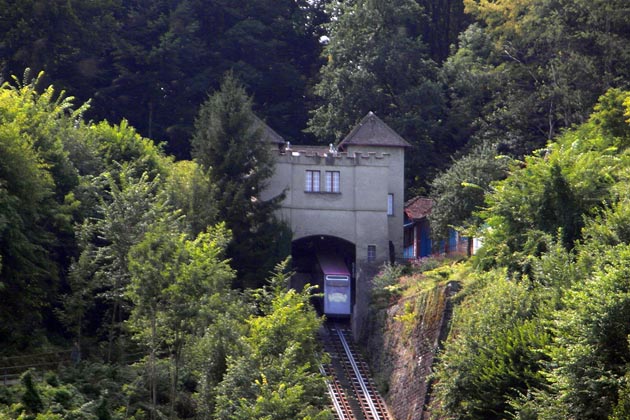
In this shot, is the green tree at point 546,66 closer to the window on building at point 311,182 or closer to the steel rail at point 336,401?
the window on building at point 311,182

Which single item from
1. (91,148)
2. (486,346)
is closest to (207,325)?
(486,346)

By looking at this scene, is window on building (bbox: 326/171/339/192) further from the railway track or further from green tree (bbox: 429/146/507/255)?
the railway track

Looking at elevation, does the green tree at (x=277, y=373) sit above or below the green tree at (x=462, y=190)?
below

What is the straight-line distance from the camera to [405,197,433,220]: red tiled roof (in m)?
65.2

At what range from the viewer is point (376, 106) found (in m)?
70.7

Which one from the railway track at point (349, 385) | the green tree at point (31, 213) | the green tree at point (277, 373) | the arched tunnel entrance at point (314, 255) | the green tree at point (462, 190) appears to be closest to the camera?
the green tree at point (277, 373)

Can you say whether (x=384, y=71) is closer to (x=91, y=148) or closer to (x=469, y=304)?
(x=91, y=148)

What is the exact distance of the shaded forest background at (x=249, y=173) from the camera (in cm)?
3850

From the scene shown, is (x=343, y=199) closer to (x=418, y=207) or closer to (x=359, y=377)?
(x=418, y=207)

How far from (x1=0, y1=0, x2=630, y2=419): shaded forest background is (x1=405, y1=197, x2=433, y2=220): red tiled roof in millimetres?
3041

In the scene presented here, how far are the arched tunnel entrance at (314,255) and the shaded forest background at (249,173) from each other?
16.5 feet

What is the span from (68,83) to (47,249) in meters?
26.1

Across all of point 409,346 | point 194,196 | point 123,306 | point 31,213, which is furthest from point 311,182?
point 123,306

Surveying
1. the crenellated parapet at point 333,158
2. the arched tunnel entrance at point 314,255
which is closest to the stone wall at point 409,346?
the arched tunnel entrance at point 314,255
